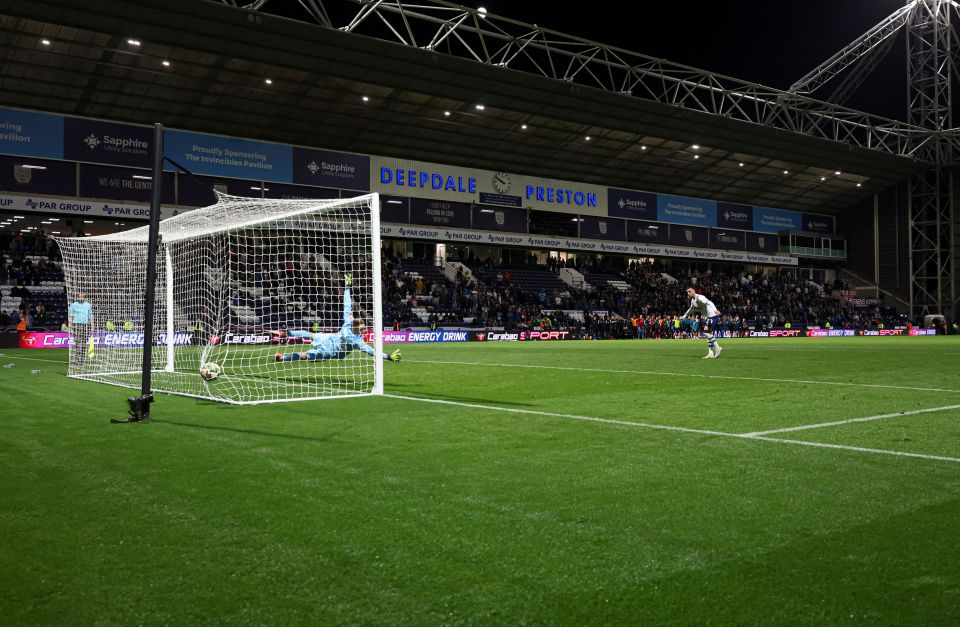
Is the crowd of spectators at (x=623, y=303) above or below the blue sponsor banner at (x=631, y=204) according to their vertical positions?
below

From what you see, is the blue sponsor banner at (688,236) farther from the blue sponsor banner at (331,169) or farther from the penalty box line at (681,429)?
the penalty box line at (681,429)

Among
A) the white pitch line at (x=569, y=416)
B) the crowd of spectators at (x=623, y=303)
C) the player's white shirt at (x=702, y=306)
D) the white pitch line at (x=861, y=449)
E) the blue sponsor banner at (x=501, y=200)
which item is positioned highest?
the blue sponsor banner at (x=501, y=200)

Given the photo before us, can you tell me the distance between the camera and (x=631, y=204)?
54719mm

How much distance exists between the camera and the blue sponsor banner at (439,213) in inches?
1806

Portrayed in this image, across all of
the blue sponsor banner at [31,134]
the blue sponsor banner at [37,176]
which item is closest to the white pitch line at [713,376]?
the blue sponsor banner at [37,176]

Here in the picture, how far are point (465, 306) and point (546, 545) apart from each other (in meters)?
40.2

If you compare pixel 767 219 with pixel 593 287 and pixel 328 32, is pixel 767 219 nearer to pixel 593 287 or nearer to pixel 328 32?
pixel 593 287

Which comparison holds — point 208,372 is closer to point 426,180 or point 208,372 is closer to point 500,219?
point 426,180

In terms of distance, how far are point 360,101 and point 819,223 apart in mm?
47033

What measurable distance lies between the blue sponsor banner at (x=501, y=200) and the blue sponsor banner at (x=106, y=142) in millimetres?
20889

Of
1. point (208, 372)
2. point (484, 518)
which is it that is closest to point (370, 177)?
point (208, 372)

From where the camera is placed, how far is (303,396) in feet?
32.8

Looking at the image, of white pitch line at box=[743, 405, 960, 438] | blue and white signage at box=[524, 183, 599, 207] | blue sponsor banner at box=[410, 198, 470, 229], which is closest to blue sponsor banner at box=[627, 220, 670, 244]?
blue and white signage at box=[524, 183, 599, 207]

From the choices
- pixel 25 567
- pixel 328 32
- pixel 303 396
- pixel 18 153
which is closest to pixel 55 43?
pixel 18 153
